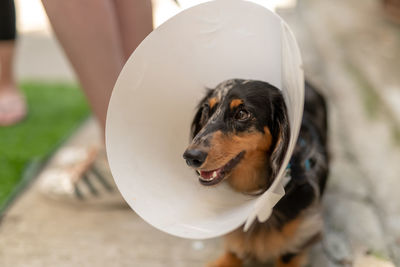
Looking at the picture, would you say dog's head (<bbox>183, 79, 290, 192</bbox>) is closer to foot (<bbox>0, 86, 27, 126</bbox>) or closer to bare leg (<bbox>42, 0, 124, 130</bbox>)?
bare leg (<bbox>42, 0, 124, 130</bbox>)

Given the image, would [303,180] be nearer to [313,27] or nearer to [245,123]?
[245,123]

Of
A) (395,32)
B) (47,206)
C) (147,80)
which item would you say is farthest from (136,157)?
(395,32)

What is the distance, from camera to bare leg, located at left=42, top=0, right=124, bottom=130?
4.58 feet

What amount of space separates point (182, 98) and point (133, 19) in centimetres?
43

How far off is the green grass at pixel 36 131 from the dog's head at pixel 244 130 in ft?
3.50

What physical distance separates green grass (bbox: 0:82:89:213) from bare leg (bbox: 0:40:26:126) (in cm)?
6

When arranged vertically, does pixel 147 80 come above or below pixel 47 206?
above

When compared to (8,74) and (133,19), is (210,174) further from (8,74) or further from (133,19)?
(8,74)

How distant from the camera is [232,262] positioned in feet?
4.67

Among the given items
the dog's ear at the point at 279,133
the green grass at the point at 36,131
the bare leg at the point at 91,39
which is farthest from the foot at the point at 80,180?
the dog's ear at the point at 279,133

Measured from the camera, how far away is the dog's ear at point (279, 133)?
109cm

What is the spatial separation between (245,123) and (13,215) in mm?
1121

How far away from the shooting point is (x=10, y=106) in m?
2.39

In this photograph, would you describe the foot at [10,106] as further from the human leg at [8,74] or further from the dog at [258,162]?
the dog at [258,162]
